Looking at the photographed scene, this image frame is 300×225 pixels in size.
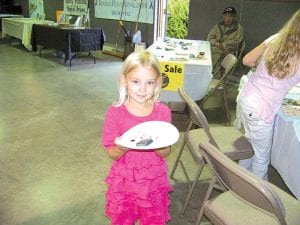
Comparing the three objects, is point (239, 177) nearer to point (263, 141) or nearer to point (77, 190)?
point (263, 141)

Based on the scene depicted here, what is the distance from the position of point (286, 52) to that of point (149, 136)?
35.7 inches

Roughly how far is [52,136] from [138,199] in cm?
196

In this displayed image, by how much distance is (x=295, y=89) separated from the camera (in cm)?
212

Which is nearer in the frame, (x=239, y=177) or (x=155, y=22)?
(x=239, y=177)

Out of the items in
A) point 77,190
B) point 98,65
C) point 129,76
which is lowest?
point 77,190

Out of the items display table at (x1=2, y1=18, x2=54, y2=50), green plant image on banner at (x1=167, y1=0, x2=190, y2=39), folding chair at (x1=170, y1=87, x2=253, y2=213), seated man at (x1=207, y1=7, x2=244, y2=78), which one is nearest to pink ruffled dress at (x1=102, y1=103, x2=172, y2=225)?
folding chair at (x1=170, y1=87, x2=253, y2=213)

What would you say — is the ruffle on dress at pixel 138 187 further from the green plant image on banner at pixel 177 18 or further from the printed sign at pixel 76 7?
the printed sign at pixel 76 7

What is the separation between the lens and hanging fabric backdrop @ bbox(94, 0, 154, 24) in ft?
22.8

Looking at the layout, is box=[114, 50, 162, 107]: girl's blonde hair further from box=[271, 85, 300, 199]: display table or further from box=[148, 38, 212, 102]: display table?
box=[148, 38, 212, 102]: display table

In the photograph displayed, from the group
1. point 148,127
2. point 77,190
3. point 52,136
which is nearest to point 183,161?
point 77,190

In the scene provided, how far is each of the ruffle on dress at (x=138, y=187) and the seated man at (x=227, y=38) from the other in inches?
146

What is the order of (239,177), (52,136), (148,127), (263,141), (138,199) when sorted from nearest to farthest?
(239,177)
(148,127)
(138,199)
(263,141)
(52,136)

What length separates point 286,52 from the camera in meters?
1.63

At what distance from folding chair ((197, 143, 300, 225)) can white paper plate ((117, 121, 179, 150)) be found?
0.13 m
